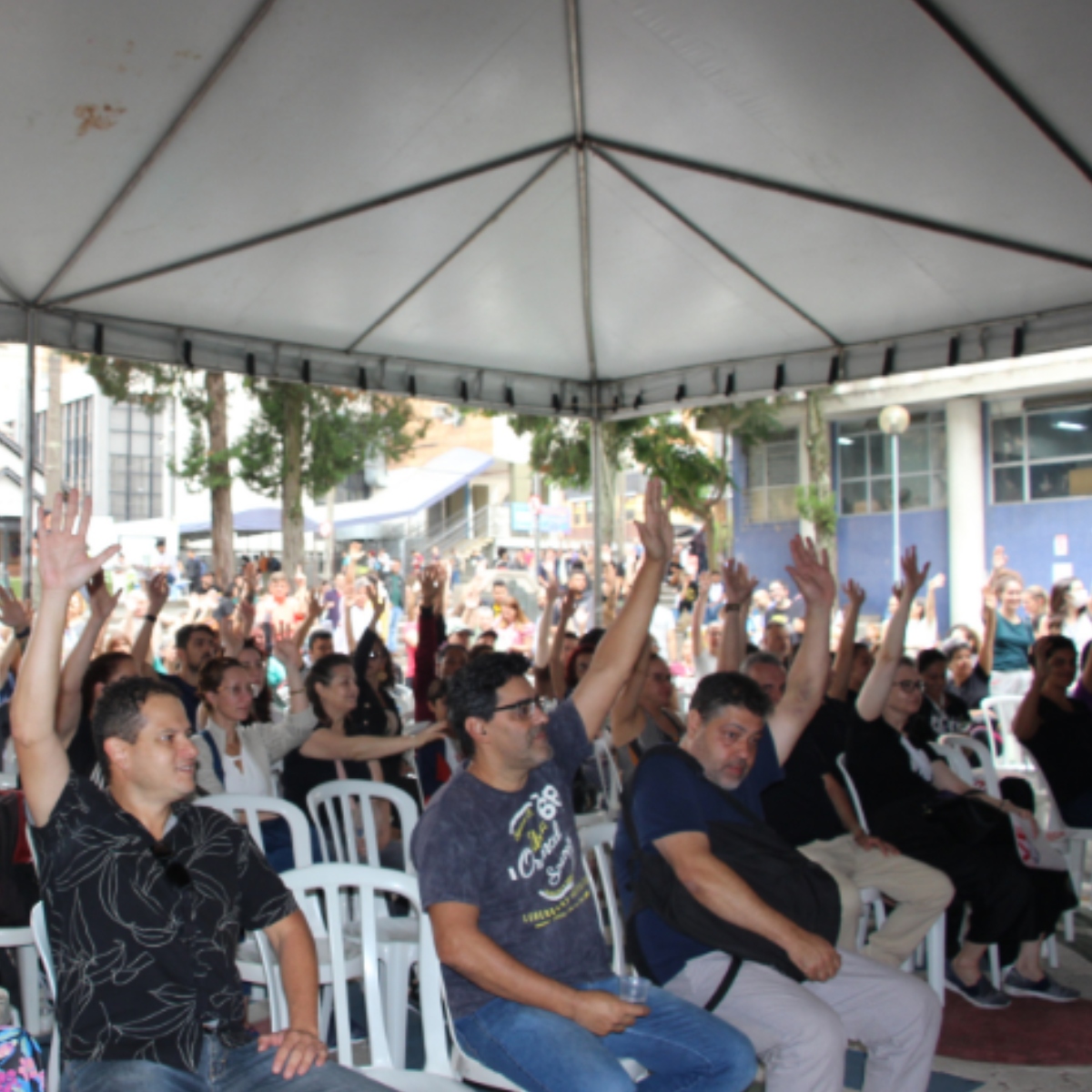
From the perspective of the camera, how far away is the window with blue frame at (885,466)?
71.4 feet

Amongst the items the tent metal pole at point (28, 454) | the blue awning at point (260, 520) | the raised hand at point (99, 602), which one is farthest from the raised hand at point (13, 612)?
the blue awning at point (260, 520)

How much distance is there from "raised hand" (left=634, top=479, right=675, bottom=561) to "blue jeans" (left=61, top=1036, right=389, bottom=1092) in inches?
63.0

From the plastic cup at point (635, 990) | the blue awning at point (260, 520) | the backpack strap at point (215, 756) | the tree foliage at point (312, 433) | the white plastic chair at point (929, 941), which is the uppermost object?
the tree foliage at point (312, 433)

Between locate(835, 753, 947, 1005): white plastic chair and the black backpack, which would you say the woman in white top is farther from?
locate(835, 753, 947, 1005): white plastic chair

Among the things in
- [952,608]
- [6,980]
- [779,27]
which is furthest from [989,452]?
[6,980]

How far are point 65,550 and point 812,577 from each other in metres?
2.45

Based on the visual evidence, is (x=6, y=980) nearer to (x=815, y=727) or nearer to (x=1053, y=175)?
(x=815, y=727)

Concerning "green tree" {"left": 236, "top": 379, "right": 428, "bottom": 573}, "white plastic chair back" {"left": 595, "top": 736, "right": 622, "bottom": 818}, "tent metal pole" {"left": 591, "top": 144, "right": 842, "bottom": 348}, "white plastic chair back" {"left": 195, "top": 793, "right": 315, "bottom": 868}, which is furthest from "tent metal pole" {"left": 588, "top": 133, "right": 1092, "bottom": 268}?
"green tree" {"left": 236, "top": 379, "right": 428, "bottom": 573}

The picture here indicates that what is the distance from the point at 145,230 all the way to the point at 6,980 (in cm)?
327

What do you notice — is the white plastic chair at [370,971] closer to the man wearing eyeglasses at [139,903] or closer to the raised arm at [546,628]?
the man wearing eyeglasses at [139,903]

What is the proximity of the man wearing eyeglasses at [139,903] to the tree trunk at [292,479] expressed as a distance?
54.0 ft

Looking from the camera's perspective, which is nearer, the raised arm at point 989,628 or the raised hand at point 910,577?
the raised hand at point 910,577

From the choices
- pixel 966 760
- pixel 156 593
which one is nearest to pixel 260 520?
pixel 156 593

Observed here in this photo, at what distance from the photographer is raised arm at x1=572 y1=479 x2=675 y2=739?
116 inches
